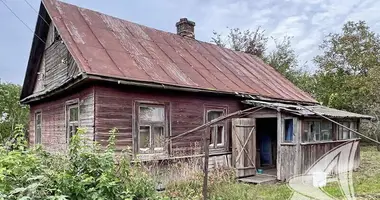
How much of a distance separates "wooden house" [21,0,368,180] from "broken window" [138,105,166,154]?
0.09 ft

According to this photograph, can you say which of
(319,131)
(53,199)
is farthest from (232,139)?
(53,199)

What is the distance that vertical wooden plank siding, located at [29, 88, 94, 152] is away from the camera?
807cm

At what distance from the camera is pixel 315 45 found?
1070 inches

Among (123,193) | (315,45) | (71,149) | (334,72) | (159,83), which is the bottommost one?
(123,193)

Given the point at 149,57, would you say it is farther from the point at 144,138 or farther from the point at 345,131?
the point at 345,131

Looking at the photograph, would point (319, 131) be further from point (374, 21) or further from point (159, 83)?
point (374, 21)

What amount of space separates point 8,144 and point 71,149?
135 cm

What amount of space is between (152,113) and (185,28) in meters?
6.52

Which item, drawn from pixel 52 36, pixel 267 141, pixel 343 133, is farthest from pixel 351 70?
pixel 52 36

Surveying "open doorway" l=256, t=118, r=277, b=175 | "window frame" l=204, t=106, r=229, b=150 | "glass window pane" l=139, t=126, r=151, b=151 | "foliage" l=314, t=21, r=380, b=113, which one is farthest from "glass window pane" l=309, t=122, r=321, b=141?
"foliage" l=314, t=21, r=380, b=113

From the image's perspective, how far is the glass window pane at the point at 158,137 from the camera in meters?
8.88

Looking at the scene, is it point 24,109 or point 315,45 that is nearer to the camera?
point 24,109

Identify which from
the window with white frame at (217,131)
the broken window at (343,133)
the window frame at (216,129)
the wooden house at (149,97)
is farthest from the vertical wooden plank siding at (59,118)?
the broken window at (343,133)

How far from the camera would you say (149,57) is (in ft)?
33.1
